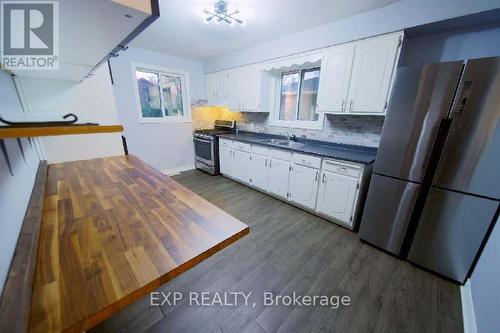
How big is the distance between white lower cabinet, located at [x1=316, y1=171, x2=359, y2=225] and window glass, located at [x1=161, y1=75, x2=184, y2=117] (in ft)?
10.7

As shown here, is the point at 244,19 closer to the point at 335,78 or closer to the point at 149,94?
the point at 335,78

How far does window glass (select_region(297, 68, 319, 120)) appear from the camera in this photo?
296cm

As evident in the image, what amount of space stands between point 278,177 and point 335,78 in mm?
1515

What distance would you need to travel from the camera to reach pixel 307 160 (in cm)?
248

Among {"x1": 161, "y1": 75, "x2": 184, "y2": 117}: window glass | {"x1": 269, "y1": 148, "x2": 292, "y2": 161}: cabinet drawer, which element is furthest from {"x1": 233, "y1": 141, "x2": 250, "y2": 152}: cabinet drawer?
{"x1": 161, "y1": 75, "x2": 184, "y2": 117}: window glass

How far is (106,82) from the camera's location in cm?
201

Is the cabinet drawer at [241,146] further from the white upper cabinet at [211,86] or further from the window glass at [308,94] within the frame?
the white upper cabinet at [211,86]

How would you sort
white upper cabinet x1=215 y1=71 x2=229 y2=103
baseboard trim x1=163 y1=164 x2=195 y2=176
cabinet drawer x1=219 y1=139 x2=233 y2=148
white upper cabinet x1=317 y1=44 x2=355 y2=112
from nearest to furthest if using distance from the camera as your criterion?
1. white upper cabinet x1=317 y1=44 x2=355 y2=112
2. cabinet drawer x1=219 y1=139 x2=233 y2=148
3. white upper cabinet x1=215 y1=71 x2=229 y2=103
4. baseboard trim x1=163 y1=164 x2=195 y2=176

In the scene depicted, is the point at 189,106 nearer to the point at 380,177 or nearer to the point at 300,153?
the point at 300,153

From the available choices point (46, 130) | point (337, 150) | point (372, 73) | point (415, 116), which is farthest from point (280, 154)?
point (46, 130)

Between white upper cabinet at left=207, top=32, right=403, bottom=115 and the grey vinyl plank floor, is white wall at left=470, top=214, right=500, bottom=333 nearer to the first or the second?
the grey vinyl plank floor

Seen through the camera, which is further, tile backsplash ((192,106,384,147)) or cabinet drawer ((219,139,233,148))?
cabinet drawer ((219,139,233,148))

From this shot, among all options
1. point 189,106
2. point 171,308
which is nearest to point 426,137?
point 171,308

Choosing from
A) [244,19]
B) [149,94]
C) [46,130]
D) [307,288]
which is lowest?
[307,288]
